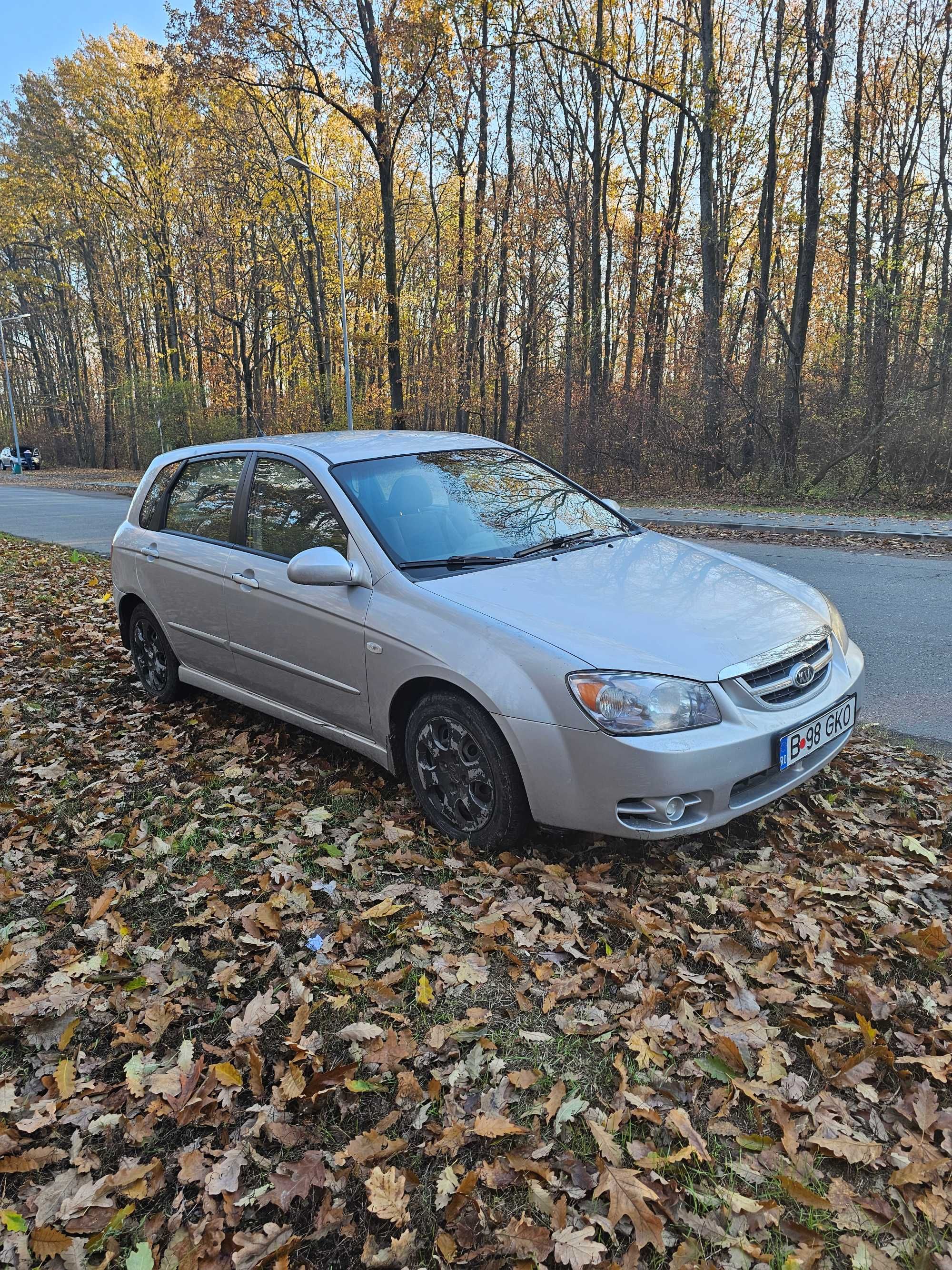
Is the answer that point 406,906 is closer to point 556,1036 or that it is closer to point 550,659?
point 556,1036

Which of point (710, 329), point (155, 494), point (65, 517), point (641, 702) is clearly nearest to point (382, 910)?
point (641, 702)

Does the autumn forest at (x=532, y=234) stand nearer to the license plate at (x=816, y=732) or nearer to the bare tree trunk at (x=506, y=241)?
the bare tree trunk at (x=506, y=241)

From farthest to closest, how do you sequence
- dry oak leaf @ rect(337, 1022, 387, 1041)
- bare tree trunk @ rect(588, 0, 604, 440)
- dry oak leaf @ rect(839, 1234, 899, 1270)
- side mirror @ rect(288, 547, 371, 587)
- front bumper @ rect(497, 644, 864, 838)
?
bare tree trunk @ rect(588, 0, 604, 440) → side mirror @ rect(288, 547, 371, 587) → front bumper @ rect(497, 644, 864, 838) → dry oak leaf @ rect(337, 1022, 387, 1041) → dry oak leaf @ rect(839, 1234, 899, 1270)

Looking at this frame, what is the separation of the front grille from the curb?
31.4ft

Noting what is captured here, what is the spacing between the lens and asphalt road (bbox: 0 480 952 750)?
512 cm

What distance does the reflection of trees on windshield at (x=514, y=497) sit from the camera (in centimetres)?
430

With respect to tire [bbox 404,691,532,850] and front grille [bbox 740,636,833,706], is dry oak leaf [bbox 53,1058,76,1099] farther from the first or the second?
front grille [bbox 740,636,833,706]

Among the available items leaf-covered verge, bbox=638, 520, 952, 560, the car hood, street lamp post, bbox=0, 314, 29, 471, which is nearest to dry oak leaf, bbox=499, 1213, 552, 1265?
the car hood

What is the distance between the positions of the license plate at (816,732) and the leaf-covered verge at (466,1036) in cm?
47

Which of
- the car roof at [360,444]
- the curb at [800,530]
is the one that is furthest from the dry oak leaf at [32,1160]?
the curb at [800,530]

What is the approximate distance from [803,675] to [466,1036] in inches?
75.5

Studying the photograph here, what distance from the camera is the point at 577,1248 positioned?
1953 millimetres

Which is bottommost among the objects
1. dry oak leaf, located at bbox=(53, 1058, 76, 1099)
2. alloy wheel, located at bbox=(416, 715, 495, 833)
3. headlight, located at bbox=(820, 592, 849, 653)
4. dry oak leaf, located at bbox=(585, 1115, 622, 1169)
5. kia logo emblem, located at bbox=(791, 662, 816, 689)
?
dry oak leaf, located at bbox=(53, 1058, 76, 1099)

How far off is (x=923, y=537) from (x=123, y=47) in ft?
123
